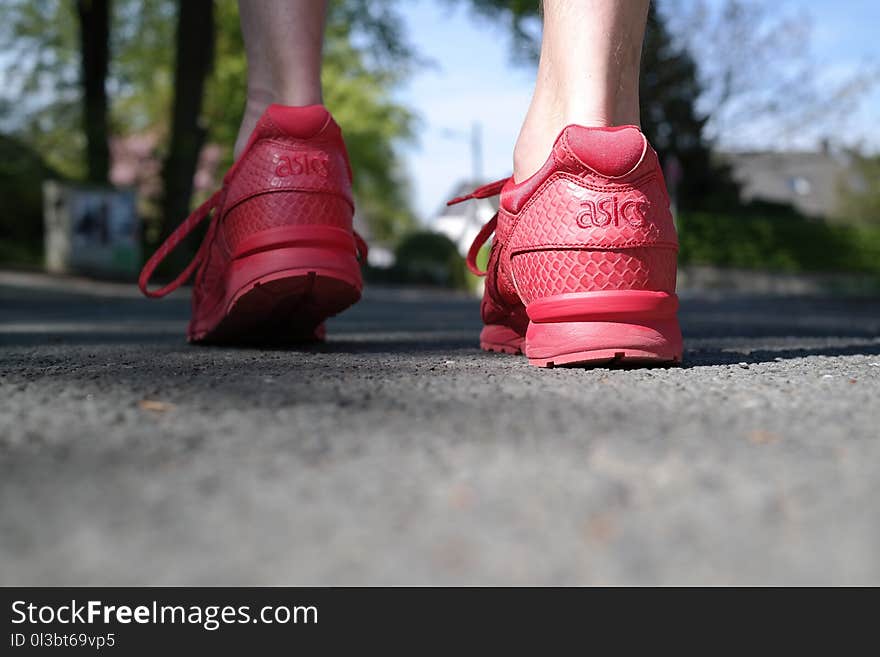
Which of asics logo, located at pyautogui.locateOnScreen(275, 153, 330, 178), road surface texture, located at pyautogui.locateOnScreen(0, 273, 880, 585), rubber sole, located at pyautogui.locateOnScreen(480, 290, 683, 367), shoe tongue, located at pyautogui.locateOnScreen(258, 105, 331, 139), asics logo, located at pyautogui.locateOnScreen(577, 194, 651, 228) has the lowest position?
road surface texture, located at pyautogui.locateOnScreen(0, 273, 880, 585)

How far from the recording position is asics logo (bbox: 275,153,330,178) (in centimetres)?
177

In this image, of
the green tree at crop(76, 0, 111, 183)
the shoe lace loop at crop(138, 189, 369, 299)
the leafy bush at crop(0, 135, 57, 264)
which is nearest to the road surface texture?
the shoe lace loop at crop(138, 189, 369, 299)

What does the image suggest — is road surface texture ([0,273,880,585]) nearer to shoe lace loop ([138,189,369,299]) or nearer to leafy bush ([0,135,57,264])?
shoe lace loop ([138,189,369,299])

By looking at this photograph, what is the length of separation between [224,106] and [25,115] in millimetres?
7657

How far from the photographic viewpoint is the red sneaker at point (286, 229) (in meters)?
1.73

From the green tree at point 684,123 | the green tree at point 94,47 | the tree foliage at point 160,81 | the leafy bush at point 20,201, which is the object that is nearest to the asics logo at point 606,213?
the tree foliage at point 160,81

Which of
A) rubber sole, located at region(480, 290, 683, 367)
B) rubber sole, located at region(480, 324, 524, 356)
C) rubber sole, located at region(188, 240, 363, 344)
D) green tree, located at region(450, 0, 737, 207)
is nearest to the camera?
rubber sole, located at region(480, 290, 683, 367)

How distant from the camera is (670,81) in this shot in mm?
22375

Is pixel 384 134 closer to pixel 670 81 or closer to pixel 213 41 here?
pixel 670 81

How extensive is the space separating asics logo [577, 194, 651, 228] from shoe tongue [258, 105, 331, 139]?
623 millimetres

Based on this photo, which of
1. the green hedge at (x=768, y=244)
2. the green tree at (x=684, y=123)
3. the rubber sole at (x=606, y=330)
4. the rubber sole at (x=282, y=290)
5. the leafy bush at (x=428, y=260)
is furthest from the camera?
the green tree at (x=684, y=123)

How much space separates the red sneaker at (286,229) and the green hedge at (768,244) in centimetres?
1899

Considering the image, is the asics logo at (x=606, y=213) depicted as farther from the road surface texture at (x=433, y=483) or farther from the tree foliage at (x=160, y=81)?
the tree foliage at (x=160, y=81)
